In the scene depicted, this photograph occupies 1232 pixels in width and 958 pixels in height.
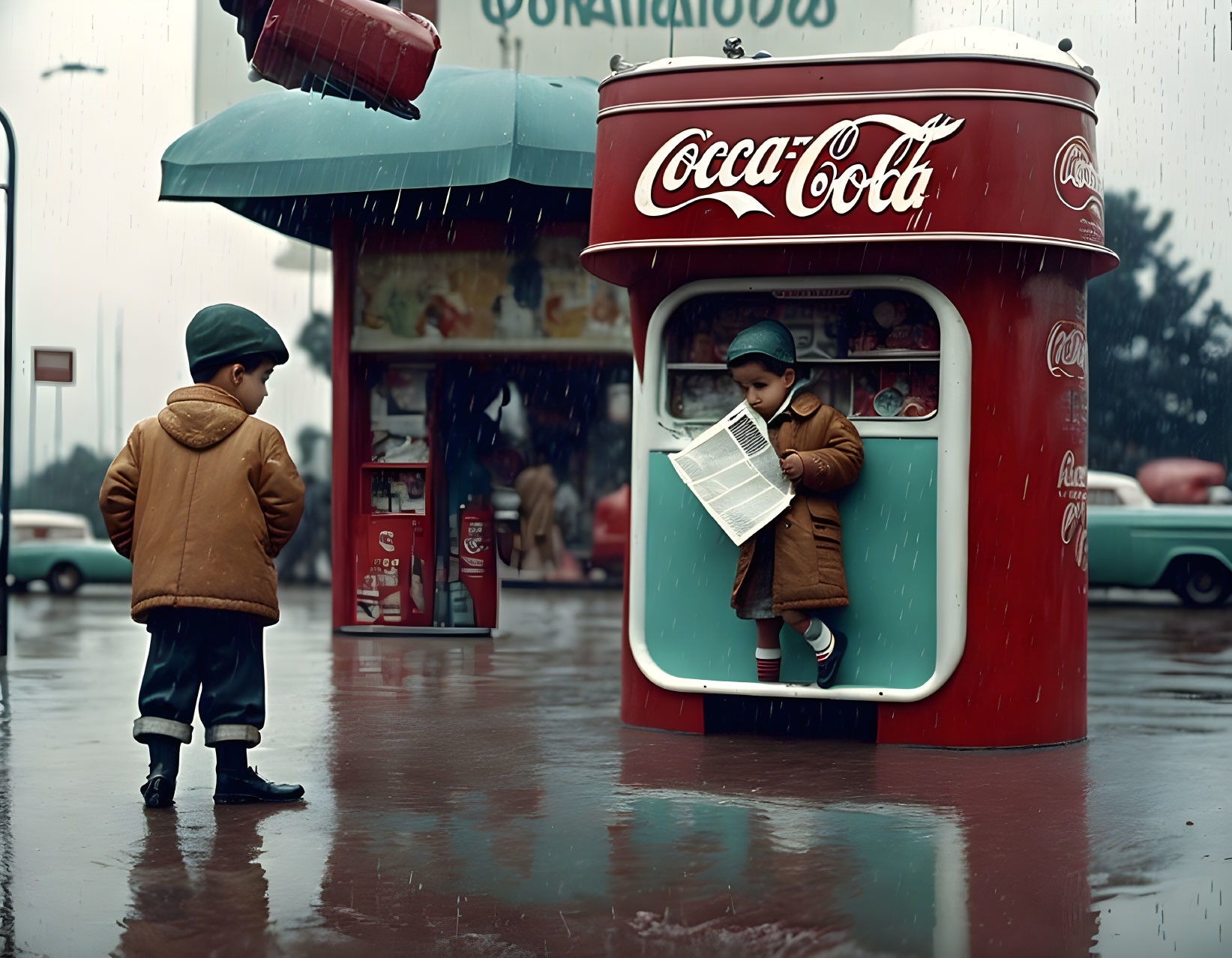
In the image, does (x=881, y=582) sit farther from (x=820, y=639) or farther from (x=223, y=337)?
(x=223, y=337)

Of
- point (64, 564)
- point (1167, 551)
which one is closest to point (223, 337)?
point (1167, 551)

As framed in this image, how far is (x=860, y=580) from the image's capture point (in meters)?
7.39

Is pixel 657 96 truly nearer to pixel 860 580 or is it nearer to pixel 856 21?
pixel 860 580

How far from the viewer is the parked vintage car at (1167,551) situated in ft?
58.7

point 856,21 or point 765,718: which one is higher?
point 856,21

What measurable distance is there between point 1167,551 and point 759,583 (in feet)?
39.0

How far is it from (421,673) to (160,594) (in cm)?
467

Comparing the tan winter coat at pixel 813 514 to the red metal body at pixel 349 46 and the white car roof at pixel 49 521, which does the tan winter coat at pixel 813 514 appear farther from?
the white car roof at pixel 49 521

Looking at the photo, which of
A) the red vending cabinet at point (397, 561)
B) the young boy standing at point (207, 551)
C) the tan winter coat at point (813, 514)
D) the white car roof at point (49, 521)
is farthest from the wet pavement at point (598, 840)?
the white car roof at point (49, 521)

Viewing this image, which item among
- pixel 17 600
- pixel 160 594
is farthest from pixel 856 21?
pixel 160 594

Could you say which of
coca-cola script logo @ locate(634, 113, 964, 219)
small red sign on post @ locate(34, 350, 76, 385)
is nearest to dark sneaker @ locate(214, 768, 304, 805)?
coca-cola script logo @ locate(634, 113, 964, 219)

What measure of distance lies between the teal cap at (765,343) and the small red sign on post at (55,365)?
6524 mm

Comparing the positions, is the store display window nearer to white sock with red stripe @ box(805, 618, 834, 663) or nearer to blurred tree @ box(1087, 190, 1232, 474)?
white sock with red stripe @ box(805, 618, 834, 663)

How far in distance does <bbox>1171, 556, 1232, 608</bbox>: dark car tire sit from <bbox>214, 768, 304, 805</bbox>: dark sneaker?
46.4ft
